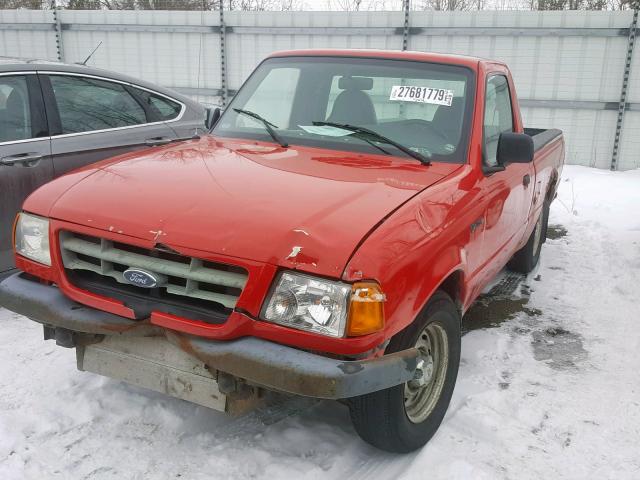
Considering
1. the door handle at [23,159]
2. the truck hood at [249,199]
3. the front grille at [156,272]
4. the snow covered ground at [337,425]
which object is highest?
the truck hood at [249,199]

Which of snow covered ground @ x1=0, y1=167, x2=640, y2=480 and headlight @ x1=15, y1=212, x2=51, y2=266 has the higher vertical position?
headlight @ x1=15, y1=212, x2=51, y2=266

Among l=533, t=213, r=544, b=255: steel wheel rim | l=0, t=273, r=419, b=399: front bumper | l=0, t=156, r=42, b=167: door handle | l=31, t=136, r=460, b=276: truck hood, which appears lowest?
l=533, t=213, r=544, b=255: steel wheel rim

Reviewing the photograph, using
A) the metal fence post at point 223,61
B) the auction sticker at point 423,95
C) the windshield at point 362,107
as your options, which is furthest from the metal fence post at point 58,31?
the auction sticker at point 423,95

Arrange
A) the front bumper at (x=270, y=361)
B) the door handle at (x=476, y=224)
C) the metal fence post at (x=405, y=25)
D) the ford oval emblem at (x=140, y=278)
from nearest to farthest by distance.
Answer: the front bumper at (x=270, y=361)
the ford oval emblem at (x=140, y=278)
the door handle at (x=476, y=224)
the metal fence post at (x=405, y=25)

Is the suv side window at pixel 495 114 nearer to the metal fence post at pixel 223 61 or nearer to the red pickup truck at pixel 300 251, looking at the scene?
the red pickup truck at pixel 300 251

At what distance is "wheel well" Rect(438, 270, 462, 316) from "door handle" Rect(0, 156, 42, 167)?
3008 mm

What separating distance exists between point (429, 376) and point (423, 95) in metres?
1.63

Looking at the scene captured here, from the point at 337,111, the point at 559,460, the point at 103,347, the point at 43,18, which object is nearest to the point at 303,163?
the point at 337,111

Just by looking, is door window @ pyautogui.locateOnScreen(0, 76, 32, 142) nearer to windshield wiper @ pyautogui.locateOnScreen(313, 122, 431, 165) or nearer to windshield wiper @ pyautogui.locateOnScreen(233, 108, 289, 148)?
windshield wiper @ pyautogui.locateOnScreen(233, 108, 289, 148)

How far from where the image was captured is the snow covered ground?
2754 mm

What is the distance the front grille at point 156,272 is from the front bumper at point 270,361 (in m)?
0.10

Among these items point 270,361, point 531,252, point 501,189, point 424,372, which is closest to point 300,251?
point 270,361

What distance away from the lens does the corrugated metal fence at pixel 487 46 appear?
10.6 meters

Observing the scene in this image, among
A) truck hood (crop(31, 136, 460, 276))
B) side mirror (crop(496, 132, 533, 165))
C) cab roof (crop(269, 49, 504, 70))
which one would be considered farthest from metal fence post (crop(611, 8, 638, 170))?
truck hood (crop(31, 136, 460, 276))
